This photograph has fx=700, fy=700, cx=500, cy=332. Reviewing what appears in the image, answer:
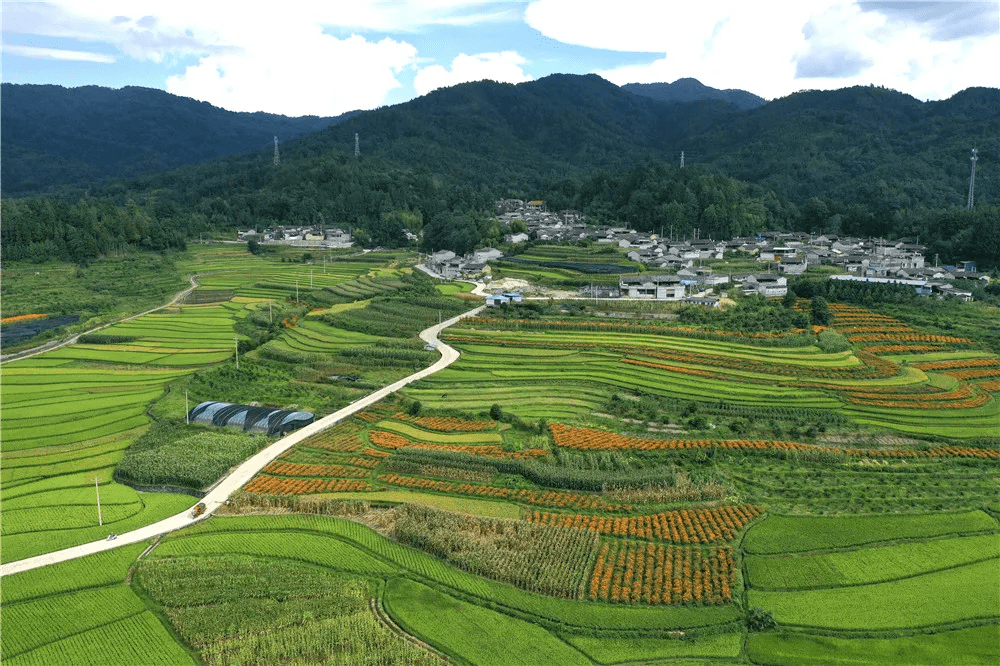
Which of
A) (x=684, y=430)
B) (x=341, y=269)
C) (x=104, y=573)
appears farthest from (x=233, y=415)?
(x=341, y=269)

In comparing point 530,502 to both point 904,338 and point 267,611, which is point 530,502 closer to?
point 267,611

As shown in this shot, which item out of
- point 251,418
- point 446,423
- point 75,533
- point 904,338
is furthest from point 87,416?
point 904,338

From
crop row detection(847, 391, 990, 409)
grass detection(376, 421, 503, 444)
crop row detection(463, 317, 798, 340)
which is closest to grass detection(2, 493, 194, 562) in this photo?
grass detection(376, 421, 503, 444)

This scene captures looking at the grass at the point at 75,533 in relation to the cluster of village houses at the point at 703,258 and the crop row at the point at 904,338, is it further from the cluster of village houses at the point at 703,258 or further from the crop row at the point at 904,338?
the crop row at the point at 904,338

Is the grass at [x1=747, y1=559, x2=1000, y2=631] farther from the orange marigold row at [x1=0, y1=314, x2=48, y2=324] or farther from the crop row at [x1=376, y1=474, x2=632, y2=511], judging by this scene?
the orange marigold row at [x1=0, y1=314, x2=48, y2=324]

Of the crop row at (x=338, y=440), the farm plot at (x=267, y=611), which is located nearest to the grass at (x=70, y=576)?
the farm plot at (x=267, y=611)
